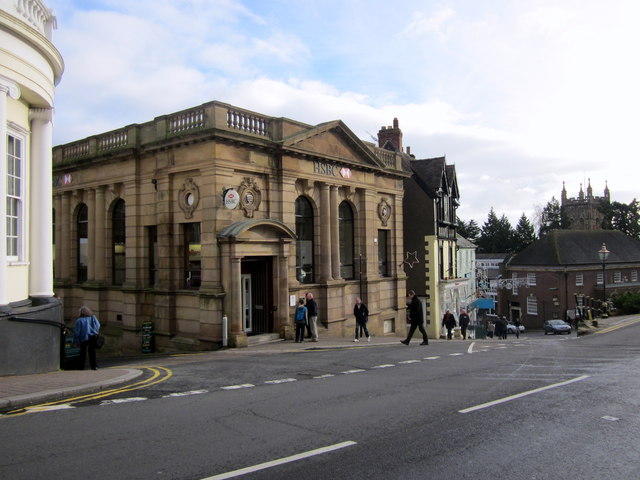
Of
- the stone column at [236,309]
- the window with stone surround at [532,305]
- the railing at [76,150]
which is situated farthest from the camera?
the window with stone surround at [532,305]

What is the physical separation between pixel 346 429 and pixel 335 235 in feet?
50.9

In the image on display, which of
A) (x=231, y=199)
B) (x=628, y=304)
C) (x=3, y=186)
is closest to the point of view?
(x=3, y=186)

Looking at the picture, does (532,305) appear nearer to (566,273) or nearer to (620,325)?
(566,273)

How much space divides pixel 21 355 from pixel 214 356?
18.9ft

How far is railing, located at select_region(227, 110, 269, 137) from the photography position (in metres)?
18.2

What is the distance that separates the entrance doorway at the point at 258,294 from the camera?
19141 mm

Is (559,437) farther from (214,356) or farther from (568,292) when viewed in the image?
(568,292)

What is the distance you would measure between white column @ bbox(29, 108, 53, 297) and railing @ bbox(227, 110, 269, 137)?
6.79 meters

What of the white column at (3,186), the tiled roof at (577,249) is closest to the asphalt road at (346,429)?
the white column at (3,186)

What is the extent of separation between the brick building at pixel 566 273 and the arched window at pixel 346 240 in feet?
120

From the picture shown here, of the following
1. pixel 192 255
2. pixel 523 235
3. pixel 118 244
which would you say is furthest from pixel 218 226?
pixel 523 235

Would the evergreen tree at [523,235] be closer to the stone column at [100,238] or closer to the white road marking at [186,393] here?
the stone column at [100,238]

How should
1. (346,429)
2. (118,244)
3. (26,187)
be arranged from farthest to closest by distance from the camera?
1. (118,244)
2. (26,187)
3. (346,429)

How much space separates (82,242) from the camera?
24.5 meters
